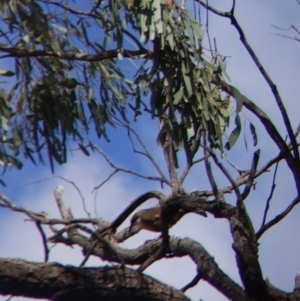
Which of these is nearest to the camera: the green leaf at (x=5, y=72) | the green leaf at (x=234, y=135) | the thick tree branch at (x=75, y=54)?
the green leaf at (x=5, y=72)

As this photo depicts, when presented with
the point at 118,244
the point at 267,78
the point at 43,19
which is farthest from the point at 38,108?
the point at 267,78

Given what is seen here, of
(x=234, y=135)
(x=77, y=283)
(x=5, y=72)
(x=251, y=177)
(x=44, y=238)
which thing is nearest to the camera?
(x=77, y=283)

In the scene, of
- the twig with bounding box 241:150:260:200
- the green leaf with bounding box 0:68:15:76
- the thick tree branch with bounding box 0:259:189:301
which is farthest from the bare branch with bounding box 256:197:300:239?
the green leaf with bounding box 0:68:15:76

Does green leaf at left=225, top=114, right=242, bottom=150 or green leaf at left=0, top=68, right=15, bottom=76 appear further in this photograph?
green leaf at left=225, top=114, right=242, bottom=150

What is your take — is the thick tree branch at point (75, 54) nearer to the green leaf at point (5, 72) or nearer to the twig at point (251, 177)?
the green leaf at point (5, 72)

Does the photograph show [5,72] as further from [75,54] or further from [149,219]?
[149,219]

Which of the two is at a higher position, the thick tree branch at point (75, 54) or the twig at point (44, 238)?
the thick tree branch at point (75, 54)

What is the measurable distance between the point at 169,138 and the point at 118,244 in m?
0.54

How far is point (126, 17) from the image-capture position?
3.79 metres

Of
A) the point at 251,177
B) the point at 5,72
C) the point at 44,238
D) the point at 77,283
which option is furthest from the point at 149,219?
the point at 5,72

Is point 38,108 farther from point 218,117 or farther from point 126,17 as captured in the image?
point 218,117

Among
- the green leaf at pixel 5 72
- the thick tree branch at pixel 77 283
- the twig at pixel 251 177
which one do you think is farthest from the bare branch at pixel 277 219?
the green leaf at pixel 5 72

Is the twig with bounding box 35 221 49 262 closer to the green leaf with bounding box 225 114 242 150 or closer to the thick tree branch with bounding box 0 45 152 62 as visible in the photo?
the thick tree branch with bounding box 0 45 152 62

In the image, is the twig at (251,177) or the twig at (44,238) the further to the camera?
the twig at (251,177)
